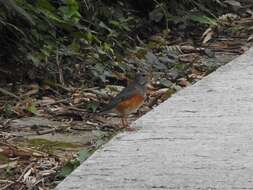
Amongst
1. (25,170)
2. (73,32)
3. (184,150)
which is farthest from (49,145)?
(73,32)

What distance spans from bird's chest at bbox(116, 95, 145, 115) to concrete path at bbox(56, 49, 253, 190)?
103 mm

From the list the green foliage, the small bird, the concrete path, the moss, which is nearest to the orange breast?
the small bird

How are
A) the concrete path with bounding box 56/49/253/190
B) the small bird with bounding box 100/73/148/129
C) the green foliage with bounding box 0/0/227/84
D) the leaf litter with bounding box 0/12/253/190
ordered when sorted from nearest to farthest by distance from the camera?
1. the concrete path with bounding box 56/49/253/190
2. the leaf litter with bounding box 0/12/253/190
3. the small bird with bounding box 100/73/148/129
4. the green foliage with bounding box 0/0/227/84

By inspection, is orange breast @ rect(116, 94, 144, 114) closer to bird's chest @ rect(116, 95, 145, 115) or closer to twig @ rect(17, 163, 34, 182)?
bird's chest @ rect(116, 95, 145, 115)

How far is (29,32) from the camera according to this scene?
6664 mm

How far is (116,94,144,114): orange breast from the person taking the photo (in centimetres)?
523

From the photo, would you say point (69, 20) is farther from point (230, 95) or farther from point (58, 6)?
point (230, 95)

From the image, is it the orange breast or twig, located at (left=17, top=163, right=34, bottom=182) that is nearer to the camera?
twig, located at (left=17, top=163, right=34, bottom=182)

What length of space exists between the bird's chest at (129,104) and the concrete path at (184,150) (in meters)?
0.10

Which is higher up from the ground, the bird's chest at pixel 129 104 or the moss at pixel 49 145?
the bird's chest at pixel 129 104

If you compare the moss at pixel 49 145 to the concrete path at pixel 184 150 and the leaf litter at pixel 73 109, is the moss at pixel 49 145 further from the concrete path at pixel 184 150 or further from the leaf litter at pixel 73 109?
the concrete path at pixel 184 150

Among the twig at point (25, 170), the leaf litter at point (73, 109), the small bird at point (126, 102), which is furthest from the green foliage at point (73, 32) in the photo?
the twig at point (25, 170)

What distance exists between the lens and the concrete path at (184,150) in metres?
4.06

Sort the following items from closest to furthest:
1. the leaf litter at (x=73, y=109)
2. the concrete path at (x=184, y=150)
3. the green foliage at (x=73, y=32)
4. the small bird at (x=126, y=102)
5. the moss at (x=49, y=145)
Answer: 1. the concrete path at (x=184, y=150)
2. the leaf litter at (x=73, y=109)
3. the moss at (x=49, y=145)
4. the small bird at (x=126, y=102)
5. the green foliage at (x=73, y=32)
